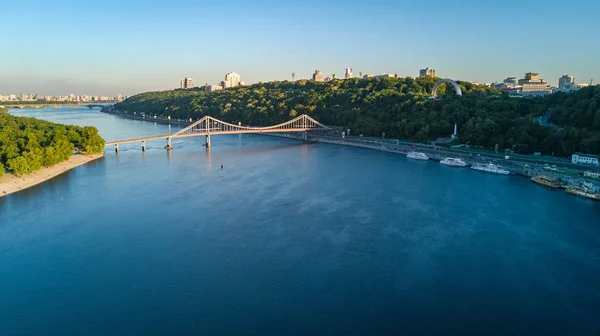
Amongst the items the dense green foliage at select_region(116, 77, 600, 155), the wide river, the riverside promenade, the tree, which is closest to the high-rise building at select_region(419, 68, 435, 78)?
the dense green foliage at select_region(116, 77, 600, 155)

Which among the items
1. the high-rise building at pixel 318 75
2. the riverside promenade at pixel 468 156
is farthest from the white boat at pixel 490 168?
the high-rise building at pixel 318 75

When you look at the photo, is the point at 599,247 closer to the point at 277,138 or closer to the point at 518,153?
the point at 518,153

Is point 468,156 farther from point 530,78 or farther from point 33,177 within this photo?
point 530,78

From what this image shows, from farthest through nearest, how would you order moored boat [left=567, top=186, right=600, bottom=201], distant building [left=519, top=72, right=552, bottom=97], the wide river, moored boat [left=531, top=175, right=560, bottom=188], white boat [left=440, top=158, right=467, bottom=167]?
distant building [left=519, top=72, right=552, bottom=97] < white boat [left=440, top=158, right=467, bottom=167] < moored boat [left=531, top=175, right=560, bottom=188] < moored boat [left=567, top=186, right=600, bottom=201] < the wide river

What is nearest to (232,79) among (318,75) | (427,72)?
(318,75)

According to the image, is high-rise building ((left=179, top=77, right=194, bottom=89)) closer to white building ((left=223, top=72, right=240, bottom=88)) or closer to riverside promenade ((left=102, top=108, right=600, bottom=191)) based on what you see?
white building ((left=223, top=72, right=240, bottom=88))

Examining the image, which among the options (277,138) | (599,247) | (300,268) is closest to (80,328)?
(300,268)
